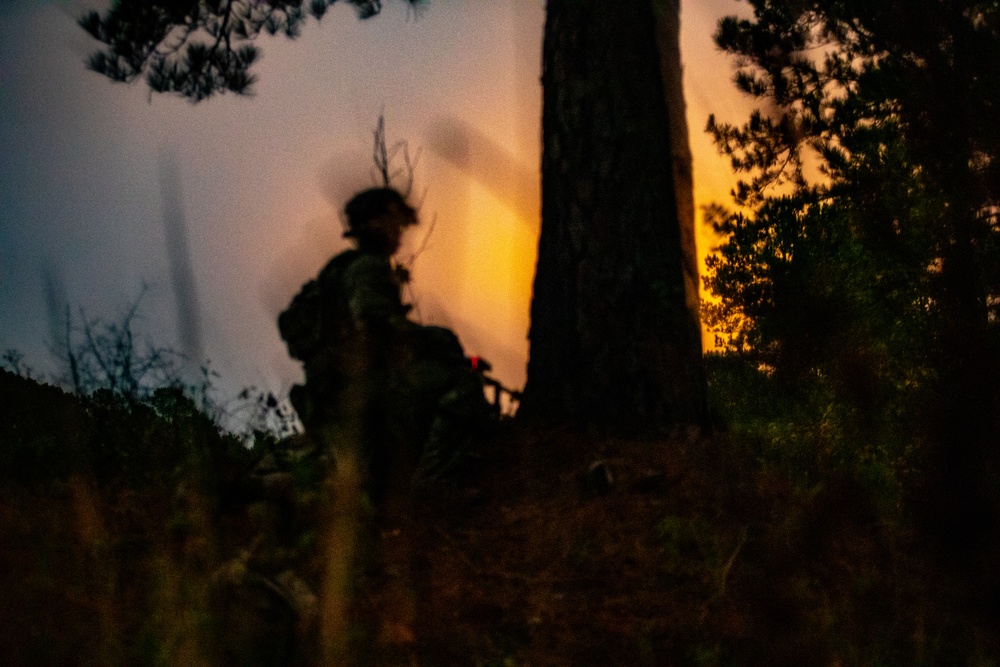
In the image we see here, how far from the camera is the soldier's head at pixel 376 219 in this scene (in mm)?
5152

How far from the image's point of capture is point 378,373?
521 cm

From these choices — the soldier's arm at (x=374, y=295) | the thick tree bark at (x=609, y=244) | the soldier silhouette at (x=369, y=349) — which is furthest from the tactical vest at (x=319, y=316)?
the thick tree bark at (x=609, y=244)

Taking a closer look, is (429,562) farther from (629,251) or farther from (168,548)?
(629,251)

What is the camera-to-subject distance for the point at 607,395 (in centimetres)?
602

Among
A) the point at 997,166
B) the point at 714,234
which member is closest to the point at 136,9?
the point at 997,166

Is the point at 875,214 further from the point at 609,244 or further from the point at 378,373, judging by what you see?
the point at 378,373

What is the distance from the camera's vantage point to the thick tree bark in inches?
236

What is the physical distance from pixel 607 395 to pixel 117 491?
290 centimetres

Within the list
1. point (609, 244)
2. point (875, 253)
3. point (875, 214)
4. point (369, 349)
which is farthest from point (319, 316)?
point (875, 253)

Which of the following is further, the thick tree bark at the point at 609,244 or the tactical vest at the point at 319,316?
the thick tree bark at the point at 609,244

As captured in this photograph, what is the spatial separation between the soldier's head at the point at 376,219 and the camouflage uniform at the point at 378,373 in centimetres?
8

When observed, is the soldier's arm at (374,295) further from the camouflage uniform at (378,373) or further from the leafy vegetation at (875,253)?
the leafy vegetation at (875,253)

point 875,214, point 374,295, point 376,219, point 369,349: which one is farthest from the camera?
point 875,214

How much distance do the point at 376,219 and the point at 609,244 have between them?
1.64 metres
